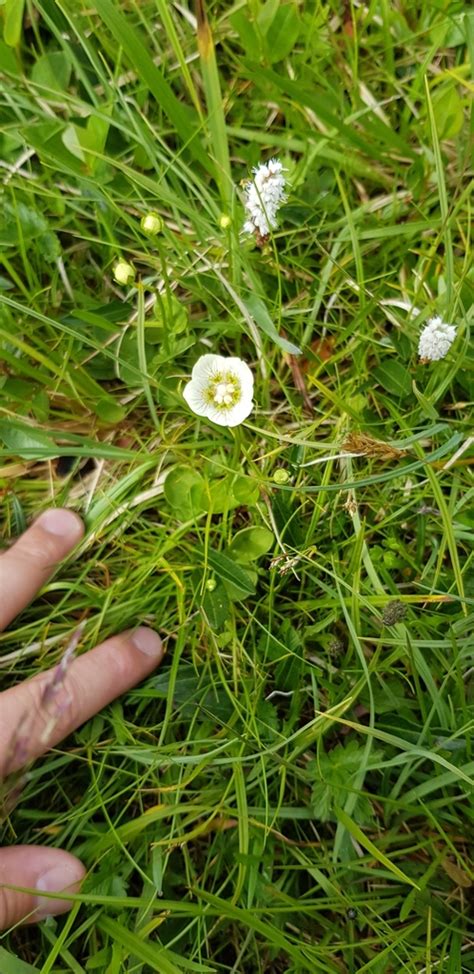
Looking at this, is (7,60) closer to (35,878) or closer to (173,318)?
(173,318)

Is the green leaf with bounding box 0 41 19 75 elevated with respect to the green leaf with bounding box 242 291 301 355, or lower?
elevated

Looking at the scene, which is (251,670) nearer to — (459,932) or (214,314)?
(459,932)

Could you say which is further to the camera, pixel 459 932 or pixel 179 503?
pixel 179 503

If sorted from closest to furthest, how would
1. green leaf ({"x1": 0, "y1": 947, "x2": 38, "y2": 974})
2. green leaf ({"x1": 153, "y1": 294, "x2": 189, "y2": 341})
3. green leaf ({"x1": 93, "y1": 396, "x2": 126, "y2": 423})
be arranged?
green leaf ({"x1": 0, "y1": 947, "x2": 38, "y2": 974}), green leaf ({"x1": 153, "y1": 294, "x2": 189, "y2": 341}), green leaf ({"x1": 93, "y1": 396, "x2": 126, "y2": 423})

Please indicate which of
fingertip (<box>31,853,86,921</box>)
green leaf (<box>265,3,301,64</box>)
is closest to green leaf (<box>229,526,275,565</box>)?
fingertip (<box>31,853,86,921</box>)

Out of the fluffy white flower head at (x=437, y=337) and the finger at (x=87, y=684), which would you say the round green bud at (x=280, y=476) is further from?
the finger at (x=87, y=684)

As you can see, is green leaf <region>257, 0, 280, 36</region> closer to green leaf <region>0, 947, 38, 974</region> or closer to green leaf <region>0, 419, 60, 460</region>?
green leaf <region>0, 419, 60, 460</region>

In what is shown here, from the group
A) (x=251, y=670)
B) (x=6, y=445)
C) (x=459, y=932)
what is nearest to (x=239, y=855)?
(x=251, y=670)

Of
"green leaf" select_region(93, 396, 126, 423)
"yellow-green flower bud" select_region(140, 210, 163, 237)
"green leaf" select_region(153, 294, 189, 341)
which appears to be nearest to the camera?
"yellow-green flower bud" select_region(140, 210, 163, 237)
